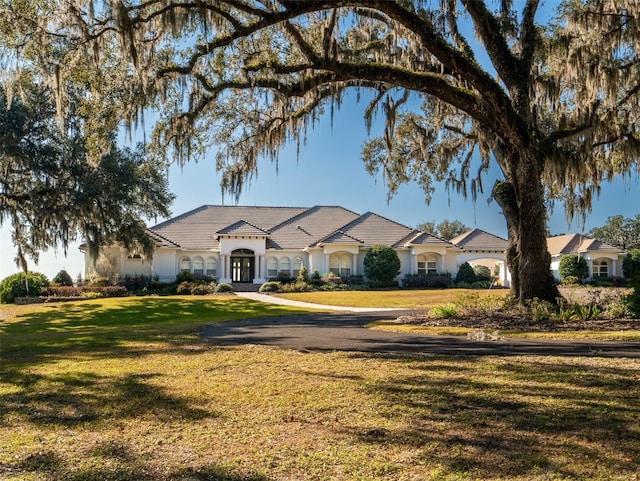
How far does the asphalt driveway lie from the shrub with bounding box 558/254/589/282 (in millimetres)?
31542

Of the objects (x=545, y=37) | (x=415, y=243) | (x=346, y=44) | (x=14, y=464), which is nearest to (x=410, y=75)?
(x=346, y=44)

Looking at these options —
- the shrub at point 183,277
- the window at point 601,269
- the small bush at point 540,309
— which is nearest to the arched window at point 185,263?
the shrub at point 183,277

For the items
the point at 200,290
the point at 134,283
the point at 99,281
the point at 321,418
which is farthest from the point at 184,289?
the point at 321,418

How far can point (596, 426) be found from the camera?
4.48 metres

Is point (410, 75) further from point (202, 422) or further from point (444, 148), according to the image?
point (202, 422)

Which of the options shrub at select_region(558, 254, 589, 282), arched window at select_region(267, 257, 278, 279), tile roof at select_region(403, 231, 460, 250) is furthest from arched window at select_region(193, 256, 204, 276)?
shrub at select_region(558, 254, 589, 282)

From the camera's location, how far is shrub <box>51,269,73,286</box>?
36250 millimetres

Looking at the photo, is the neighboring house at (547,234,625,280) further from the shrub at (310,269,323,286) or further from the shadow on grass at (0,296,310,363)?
the shadow on grass at (0,296,310,363)

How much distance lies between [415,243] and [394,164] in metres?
18.7

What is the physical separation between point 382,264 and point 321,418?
108 feet

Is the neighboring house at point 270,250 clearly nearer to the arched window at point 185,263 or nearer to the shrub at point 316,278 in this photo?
the arched window at point 185,263

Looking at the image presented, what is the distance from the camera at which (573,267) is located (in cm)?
3912

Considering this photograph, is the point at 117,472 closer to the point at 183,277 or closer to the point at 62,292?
the point at 62,292

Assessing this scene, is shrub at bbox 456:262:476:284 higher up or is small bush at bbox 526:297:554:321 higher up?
shrub at bbox 456:262:476:284
